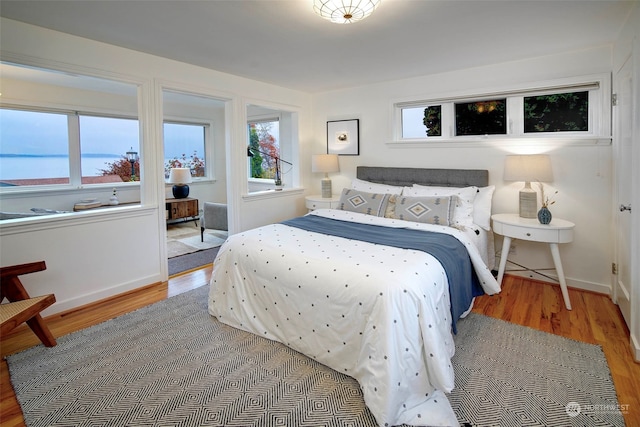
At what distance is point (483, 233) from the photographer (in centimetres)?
325

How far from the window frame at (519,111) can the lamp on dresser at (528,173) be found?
0.38m

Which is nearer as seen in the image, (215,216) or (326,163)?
(326,163)

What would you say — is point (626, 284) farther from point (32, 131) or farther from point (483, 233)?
point (32, 131)

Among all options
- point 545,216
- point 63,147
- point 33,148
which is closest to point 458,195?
point 545,216

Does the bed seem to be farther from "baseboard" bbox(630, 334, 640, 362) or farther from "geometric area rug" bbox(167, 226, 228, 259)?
"geometric area rug" bbox(167, 226, 228, 259)

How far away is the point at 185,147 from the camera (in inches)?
258

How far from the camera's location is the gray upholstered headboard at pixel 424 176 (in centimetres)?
358

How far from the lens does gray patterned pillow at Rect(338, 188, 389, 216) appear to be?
3475mm

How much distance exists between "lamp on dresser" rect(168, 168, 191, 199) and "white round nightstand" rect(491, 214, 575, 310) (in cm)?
485

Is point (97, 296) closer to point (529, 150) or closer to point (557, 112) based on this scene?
point (529, 150)

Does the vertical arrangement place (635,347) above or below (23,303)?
below

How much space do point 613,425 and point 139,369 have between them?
2593 millimetres

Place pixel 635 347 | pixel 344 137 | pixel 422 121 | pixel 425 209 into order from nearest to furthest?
Result: pixel 635 347 → pixel 425 209 → pixel 422 121 → pixel 344 137

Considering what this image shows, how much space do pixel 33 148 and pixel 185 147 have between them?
2344 mm
